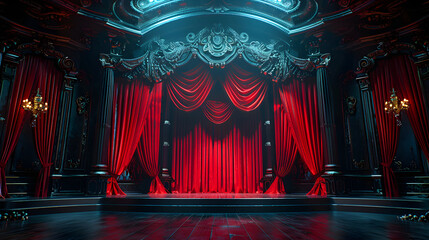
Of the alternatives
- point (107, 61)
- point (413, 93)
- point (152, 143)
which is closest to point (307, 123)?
point (413, 93)

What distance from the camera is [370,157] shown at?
20.9ft

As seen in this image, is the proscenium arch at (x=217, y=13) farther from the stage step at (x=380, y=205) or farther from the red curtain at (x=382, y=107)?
the stage step at (x=380, y=205)

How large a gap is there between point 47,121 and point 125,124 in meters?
1.77

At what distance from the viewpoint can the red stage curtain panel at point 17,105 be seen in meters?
5.47

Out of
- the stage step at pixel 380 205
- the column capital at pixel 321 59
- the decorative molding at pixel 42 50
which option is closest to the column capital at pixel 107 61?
the decorative molding at pixel 42 50

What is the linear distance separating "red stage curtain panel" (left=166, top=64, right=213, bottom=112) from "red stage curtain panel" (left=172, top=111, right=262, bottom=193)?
0.86m

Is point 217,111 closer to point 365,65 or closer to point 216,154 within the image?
point 216,154

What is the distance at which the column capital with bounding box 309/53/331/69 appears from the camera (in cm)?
674

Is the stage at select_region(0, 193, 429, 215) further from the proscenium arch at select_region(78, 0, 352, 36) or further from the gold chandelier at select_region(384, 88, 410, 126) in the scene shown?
the proscenium arch at select_region(78, 0, 352, 36)

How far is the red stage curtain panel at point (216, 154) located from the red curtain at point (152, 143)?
909 millimetres

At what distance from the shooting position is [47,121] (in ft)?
20.4

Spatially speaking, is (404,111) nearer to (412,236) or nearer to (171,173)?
(412,236)

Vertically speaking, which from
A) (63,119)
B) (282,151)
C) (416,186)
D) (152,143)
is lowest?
(416,186)

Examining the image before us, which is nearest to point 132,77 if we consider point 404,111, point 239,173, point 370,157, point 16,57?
point 16,57
